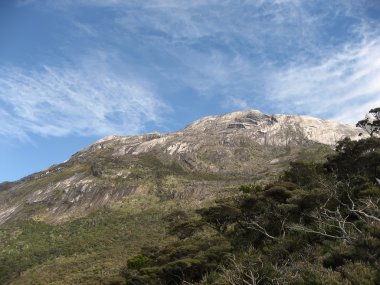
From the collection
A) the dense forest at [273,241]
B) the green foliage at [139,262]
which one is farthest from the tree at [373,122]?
the green foliage at [139,262]

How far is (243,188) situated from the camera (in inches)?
2522

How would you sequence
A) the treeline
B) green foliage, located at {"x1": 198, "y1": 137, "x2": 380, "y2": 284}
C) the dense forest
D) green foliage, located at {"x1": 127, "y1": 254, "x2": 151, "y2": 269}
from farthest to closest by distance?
green foliage, located at {"x1": 127, "y1": 254, "x2": 151, "y2": 269}, the dense forest, the treeline, green foliage, located at {"x1": 198, "y1": 137, "x2": 380, "y2": 284}

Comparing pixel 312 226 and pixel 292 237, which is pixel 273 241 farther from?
pixel 292 237

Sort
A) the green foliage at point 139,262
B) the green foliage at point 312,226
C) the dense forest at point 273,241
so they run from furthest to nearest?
the green foliage at point 139,262
the dense forest at point 273,241
the green foliage at point 312,226

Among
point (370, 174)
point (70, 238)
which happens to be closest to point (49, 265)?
point (70, 238)

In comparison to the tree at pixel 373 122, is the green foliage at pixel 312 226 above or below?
below

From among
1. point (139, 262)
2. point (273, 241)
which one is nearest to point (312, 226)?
point (273, 241)

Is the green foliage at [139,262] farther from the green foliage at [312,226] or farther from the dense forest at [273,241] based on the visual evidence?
the green foliage at [312,226]

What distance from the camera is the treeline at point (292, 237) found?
1959cm

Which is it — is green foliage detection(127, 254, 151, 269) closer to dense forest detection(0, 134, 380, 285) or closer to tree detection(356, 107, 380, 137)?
dense forest detection(0, 134, 380, 285)

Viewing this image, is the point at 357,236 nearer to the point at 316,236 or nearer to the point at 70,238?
the point at 316,236

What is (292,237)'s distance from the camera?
29.2m

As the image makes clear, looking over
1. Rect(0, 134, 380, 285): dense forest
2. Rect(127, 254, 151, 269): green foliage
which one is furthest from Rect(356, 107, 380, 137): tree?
Rect(127, 254, 151, 269): green foliage

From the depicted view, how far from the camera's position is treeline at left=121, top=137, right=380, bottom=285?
19.6m
